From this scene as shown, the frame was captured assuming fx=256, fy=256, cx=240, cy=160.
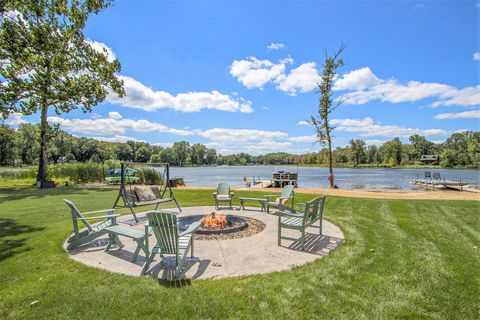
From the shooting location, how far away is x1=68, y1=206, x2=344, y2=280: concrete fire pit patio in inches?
143

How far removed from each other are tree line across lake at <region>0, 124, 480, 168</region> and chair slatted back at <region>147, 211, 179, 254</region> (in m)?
52.2

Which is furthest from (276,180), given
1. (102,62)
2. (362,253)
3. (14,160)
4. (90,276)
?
(14,160)

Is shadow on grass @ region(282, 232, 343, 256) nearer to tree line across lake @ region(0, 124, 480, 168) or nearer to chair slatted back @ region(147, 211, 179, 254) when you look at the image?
chair slatted back @ region(147, 211, 179, 254)

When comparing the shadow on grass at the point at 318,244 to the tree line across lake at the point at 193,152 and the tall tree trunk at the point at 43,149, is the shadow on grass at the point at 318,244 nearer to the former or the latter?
the tall tree trunk at the point at 43,149

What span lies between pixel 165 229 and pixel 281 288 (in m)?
1.68

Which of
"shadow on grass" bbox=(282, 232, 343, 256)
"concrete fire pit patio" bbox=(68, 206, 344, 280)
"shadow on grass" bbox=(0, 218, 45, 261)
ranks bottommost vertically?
"shadow on grass" bbox=(282, 232, 343, 256)

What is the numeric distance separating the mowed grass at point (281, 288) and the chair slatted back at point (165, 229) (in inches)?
17.8

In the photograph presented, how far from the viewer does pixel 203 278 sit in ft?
11.1

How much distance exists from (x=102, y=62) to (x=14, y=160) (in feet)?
168

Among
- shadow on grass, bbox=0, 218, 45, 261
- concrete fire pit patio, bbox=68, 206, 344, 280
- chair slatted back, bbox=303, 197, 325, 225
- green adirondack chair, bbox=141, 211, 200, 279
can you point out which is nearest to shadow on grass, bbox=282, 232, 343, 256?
concrete fire pit patio, bbox=68, 206, 344, 280

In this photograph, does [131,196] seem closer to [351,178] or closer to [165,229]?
[165,229]

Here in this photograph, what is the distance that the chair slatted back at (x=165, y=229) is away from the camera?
3.42 metres

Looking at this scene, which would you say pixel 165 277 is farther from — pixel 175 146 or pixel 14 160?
pixel 175 146

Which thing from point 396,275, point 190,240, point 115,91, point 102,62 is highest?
point 102,62
